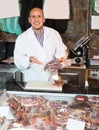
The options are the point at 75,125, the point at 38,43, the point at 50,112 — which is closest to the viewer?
the point at 75,125

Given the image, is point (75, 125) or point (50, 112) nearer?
point (75, 125)

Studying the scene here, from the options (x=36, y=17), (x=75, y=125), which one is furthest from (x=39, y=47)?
(x=75, y=125)

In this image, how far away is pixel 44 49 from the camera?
7.43 feet

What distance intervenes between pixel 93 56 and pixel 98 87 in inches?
60.4

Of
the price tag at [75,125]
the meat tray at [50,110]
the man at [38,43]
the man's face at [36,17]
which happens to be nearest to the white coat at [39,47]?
the man at [38,43]

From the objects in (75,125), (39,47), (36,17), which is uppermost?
(36,17)

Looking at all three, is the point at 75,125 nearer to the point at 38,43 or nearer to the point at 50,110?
the point at 50,110

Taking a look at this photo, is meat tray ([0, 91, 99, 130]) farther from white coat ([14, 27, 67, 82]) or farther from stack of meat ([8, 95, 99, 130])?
white coat ([14, 27, 67, 82])

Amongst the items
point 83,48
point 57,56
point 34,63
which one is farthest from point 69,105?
point 83,48

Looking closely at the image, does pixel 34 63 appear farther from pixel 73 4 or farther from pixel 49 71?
pixel 73 4

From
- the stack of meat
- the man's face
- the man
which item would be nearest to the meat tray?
the stack of meat

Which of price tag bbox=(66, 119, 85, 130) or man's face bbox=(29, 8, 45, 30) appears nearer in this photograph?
price tag bbox=(66, 119, 85, 130)

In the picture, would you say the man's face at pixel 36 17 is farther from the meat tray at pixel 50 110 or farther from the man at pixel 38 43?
the meat tray at pixel 50 110

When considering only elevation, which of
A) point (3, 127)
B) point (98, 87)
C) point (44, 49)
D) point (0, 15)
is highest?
point (0, 15)
